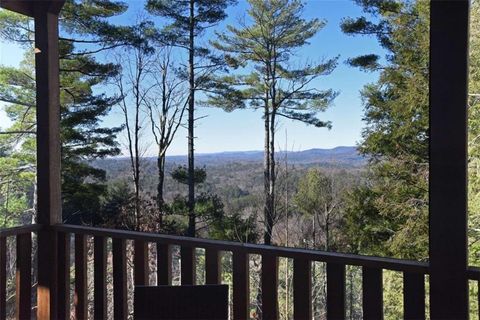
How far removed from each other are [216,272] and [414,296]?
984 mm

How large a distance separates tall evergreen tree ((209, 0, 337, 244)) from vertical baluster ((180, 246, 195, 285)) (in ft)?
6.72

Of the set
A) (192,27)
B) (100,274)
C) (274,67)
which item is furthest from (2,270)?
(274,67)

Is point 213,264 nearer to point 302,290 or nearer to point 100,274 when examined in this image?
point 302,290

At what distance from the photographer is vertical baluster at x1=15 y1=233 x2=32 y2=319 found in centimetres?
267

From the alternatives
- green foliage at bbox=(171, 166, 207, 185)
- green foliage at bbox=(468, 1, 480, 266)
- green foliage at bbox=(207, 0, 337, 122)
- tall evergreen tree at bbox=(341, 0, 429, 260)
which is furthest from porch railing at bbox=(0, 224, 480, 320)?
tall evergreen tree at bbox=(341, 0, 429, 260)

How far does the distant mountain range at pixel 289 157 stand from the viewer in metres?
4.15

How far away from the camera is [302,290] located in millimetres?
2045

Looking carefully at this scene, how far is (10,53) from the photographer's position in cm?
474

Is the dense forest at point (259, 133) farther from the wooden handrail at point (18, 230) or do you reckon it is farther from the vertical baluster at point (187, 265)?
the vertical baluster at point (187, 265)

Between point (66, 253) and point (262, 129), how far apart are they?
2.19 metres

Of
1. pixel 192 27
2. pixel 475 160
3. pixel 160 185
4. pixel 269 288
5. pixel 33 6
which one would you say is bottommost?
pixel 269 288

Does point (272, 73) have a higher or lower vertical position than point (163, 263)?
higher

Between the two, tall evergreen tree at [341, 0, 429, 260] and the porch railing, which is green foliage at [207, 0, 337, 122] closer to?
tall evergreen tree at [341, 0, 429, 260]

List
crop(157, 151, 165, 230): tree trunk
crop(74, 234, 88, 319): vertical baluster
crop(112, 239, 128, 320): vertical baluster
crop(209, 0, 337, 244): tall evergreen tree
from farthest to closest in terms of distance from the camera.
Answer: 1. crop(209, 0, 337, 244): tall evergreen tree
2. crop(157, 151, 165, 230): tree trunk
3. crop(74, 234, 88, 319): vertical baluster
4. crop(112, 239, 128, 320): vertical baluster
